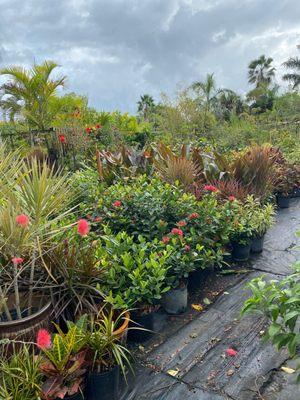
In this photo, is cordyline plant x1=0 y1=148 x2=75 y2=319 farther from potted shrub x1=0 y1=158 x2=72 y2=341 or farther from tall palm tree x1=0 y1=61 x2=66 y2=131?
tall palm tree x1=0 y1=61 x2=66 y2=131

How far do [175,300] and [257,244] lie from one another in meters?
1.62

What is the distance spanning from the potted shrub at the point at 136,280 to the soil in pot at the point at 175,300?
178 mm

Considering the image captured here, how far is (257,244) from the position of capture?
4.16 meters

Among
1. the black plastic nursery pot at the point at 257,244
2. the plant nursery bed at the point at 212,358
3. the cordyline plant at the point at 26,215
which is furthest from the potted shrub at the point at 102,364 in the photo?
the black plastic nursery pot at the point at 257,244

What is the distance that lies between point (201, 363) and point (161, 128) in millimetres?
8921

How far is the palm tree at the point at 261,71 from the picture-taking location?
3045cm

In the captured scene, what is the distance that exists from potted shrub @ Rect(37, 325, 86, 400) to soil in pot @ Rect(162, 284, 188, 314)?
1.08 metres

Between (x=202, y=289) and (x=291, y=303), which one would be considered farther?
(x=202, y=289)

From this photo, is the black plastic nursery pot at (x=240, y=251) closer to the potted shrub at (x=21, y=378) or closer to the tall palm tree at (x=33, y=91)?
the potted shrub at (x=21, y=378)

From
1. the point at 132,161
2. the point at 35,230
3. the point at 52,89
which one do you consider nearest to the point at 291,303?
the point at 35,230

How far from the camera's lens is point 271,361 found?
2340 millimetres

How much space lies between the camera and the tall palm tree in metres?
7.32

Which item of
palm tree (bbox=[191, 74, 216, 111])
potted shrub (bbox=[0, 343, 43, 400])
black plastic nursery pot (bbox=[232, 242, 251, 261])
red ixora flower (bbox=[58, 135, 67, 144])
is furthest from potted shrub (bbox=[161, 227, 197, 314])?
palm tree (bbox=[191, 74, 216, 111])

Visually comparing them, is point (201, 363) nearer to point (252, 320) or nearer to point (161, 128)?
point (252, 320)
